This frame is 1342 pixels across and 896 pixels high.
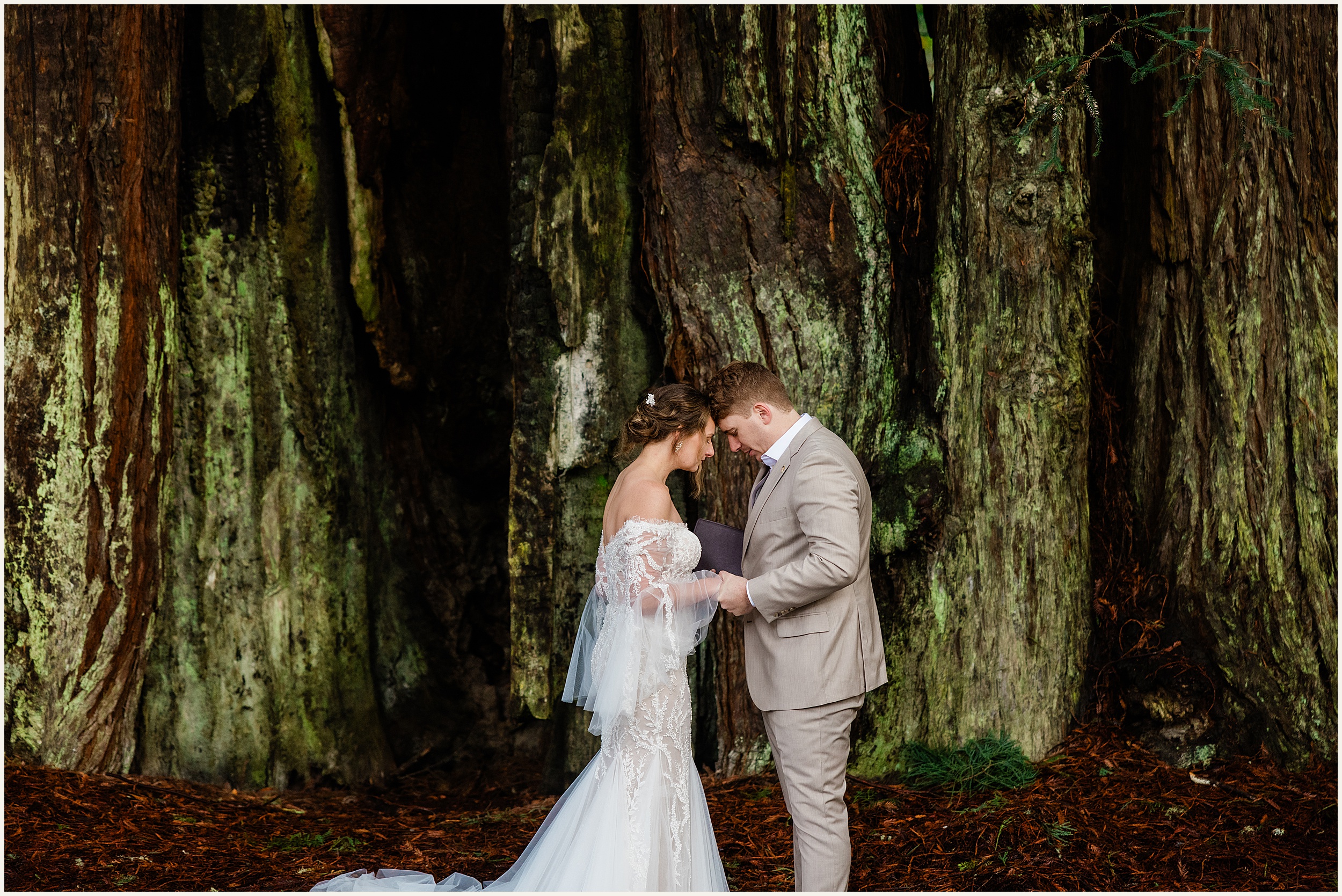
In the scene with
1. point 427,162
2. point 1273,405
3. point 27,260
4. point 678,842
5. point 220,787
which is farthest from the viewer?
point 427,162

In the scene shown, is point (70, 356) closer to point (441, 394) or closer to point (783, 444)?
point (441, 394)

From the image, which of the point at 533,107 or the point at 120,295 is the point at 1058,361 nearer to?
the point at 533,107

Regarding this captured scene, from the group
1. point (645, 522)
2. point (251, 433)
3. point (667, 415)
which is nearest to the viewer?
point (645, 522)

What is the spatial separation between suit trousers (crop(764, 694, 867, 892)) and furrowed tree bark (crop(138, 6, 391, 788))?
323 centimetres

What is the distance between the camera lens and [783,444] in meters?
3.91

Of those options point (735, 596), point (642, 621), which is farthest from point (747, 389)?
point (642, 621)

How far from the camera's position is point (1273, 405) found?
4.76 metres

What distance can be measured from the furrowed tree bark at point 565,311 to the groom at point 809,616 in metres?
1.60

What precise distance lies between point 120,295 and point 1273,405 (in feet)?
18.6

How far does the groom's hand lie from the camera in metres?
3.76

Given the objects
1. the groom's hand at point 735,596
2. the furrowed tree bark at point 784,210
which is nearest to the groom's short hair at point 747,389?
the groom's hand at point 735,596

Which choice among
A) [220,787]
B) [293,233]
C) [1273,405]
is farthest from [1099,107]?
[220,787]

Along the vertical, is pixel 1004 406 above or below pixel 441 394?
below

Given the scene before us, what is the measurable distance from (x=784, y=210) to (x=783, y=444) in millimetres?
1701
